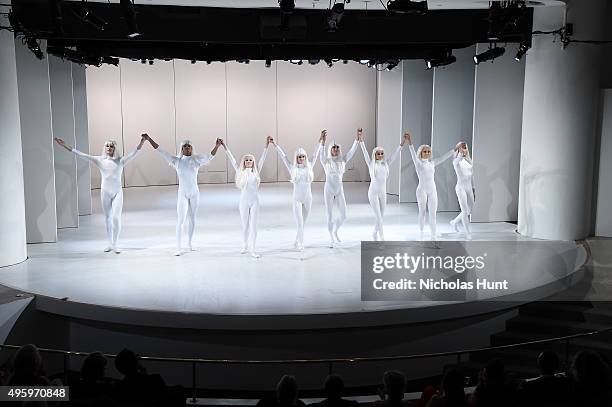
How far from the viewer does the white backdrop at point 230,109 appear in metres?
22.8

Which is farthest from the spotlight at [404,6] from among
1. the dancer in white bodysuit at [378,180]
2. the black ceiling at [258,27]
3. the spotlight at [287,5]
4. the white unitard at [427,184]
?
the white unitard at [427,184]

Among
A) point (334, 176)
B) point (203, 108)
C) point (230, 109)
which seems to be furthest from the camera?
point (230, 109)

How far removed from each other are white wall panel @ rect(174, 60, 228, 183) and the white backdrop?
1.2 inches

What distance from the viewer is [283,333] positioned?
9.06 metres

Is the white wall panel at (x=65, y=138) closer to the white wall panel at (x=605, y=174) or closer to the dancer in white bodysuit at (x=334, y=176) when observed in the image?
the dancer in white bodysuit at (x=334, y=176)

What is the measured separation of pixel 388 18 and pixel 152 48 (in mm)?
4856

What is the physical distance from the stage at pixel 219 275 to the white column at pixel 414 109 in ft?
7.53

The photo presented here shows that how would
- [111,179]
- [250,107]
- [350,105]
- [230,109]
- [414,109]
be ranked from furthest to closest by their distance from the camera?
[350,105] < [250,107] < [230,109] < [414,109] < [111,179]

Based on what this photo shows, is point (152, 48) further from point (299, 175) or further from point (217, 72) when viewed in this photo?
point (217, 72)

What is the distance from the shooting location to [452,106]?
17.0 m

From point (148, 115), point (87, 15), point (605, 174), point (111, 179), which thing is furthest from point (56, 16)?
point (148, 115)

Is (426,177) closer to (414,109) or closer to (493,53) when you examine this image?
(493,53)

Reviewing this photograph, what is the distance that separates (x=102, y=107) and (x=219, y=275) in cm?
1292

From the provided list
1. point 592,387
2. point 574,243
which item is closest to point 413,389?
point 592,387
